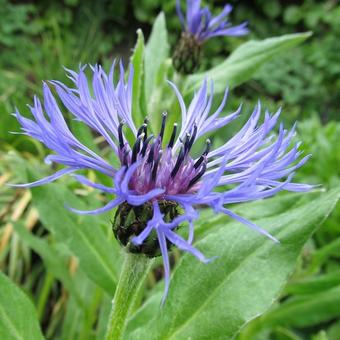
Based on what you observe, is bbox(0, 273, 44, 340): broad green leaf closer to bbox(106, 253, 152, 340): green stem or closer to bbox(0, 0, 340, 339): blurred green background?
bbox(106, 253, 152, 340): green stem

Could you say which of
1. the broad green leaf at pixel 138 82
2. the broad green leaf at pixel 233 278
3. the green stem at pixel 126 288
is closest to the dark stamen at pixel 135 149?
the green stem at pixel 126 288

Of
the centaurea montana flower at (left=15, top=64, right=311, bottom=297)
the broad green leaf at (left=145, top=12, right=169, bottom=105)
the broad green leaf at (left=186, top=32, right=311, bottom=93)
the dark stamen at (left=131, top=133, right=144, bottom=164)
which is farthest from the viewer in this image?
the broad green leaf at (left=145, top=12, right=169, bottom=105)

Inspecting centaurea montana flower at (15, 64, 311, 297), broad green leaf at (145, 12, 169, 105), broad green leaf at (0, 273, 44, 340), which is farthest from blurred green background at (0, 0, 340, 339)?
centaurea montana flower at (15, 64, 311, 297)

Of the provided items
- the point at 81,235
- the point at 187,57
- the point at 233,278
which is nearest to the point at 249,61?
the point at 187,57

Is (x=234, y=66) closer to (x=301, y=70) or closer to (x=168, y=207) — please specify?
(x=168, y=207)

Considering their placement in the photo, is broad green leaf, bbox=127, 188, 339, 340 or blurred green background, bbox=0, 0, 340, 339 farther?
blurred green background, bbox=0, 0, 340, 339

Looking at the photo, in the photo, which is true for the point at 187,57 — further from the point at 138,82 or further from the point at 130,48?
the point at 130,48

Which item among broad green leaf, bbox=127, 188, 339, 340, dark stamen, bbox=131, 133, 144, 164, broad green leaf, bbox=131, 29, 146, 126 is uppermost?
broad green leaf, bbox=131, 29, 146, 126

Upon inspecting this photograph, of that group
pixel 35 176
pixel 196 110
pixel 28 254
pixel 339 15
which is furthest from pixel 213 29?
pixel 339 15
